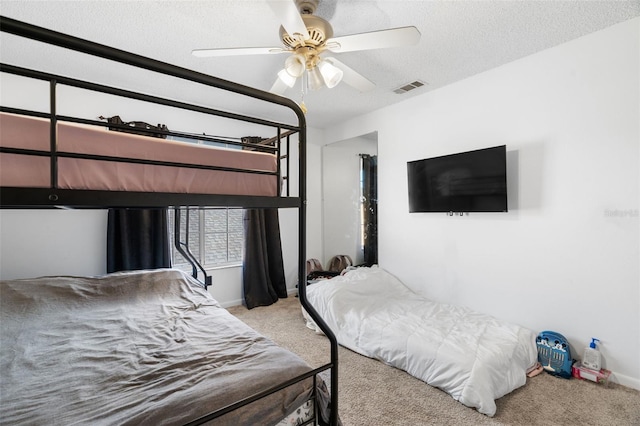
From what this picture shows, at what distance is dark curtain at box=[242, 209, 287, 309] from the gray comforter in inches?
56.2

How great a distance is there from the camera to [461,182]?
272 cm

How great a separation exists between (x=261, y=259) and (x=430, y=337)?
2206 millimetres

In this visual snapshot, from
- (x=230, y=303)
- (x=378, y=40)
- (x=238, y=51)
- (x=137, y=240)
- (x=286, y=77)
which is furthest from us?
(x=230, y=303)

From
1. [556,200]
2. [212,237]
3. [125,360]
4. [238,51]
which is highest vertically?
[238,51]

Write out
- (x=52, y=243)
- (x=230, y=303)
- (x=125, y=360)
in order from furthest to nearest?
(x=230, y=303)
(x=52, y=243)
(x=125, y=360)

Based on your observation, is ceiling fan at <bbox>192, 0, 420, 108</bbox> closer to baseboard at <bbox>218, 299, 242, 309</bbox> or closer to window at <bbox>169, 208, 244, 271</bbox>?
window at <bbox>169, 208, 244, 271</bbox>

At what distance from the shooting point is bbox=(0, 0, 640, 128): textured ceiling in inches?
70.5

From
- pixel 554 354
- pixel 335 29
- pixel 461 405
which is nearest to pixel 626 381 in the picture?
pixel 554 354

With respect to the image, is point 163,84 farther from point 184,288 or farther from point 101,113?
→ point 184,288

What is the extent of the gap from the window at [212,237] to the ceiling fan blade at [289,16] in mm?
2411

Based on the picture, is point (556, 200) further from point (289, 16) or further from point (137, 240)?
point (137, 240)

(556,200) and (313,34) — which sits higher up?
(313,34)

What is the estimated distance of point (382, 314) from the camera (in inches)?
104

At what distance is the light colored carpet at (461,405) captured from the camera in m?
1.65
